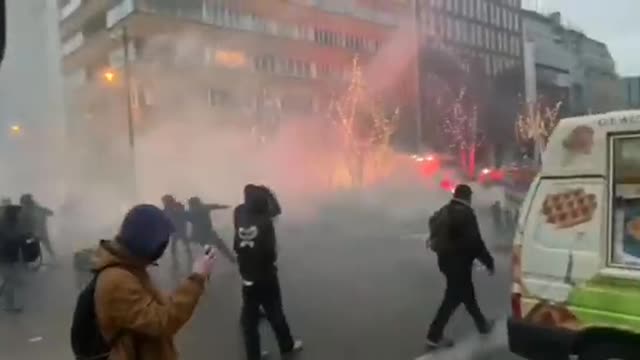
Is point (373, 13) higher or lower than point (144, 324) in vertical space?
higher

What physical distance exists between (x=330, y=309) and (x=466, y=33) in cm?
1599

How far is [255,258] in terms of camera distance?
4.91m

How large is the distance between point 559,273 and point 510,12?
64.3ft

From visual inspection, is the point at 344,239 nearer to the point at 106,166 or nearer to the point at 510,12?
the point at 106,166

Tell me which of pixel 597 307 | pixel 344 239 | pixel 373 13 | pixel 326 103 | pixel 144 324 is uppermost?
pixel 373 13

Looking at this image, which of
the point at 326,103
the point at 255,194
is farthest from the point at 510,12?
the point at 255,194

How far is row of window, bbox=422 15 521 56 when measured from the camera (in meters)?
19.2

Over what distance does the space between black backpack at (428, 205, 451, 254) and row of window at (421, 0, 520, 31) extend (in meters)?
13.5

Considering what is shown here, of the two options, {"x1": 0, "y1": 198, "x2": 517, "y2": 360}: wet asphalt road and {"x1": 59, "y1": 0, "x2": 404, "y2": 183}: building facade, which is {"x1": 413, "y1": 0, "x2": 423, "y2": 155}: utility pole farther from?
{"x1": 0, "y1": 198, "x2": 517, "y2": 360}: wet asphalt road

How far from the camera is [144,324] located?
2.11m

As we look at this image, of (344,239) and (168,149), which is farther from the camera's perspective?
(168,149)

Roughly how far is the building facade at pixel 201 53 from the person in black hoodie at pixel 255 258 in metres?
10.6

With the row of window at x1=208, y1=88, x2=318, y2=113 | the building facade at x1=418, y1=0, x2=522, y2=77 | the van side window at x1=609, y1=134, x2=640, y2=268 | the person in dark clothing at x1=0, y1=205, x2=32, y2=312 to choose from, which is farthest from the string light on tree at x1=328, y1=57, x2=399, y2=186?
the van side window at x1=609, y1=134, x2=640, y2=268

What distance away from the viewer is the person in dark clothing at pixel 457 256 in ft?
17.3
